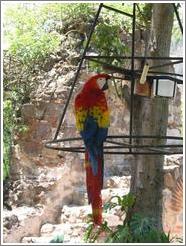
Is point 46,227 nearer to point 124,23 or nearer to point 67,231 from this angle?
point 67,231

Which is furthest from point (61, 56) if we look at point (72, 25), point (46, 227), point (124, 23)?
point (46, 227)

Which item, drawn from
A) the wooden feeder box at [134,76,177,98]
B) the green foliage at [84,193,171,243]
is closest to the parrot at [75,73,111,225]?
the wooden feeder box at [134,76,177,98]

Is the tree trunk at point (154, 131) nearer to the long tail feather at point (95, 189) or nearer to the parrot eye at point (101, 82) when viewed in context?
the parrot eye at point (101, 82)

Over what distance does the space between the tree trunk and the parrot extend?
22.7 inches

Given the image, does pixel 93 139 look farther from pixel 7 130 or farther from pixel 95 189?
pixel 7 130

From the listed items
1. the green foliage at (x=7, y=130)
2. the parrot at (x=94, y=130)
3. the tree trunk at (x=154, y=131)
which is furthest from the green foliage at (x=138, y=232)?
the green foliage at (x=7, y=130)

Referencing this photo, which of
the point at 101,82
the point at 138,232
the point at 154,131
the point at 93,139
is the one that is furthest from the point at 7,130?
the point at 93,139

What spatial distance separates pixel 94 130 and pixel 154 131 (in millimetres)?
675

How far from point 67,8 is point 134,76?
227 centimetres

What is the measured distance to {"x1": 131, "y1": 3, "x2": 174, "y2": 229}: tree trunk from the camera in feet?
5.77

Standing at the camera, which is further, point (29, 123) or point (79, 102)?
point (29, 123)

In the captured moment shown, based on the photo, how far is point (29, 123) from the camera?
322 centimetres

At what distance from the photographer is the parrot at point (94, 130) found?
3.59 feet

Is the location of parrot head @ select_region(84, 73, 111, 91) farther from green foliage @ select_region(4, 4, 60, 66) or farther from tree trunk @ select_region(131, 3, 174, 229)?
green foliage @ select_region(4, 4, 60, 66)
